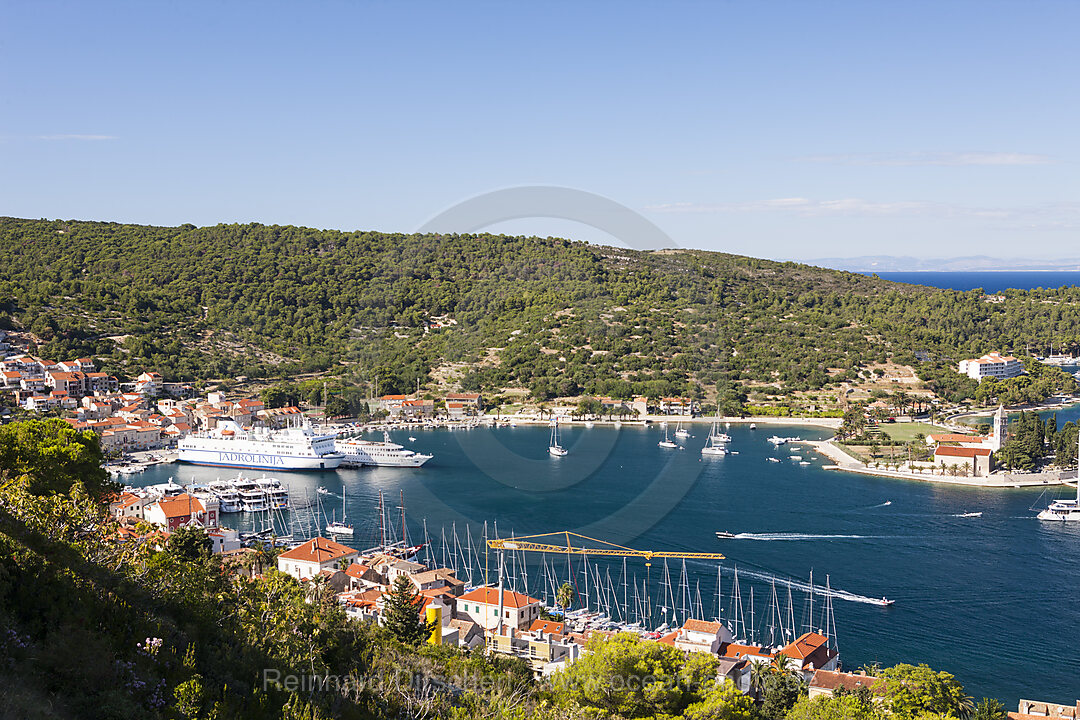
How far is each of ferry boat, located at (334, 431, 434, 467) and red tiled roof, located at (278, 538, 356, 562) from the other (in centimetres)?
962

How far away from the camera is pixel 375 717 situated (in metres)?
4.53

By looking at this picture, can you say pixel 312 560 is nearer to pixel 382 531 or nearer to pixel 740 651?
pixel 382 531

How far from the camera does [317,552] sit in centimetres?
1307

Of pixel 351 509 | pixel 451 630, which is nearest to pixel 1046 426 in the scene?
pixel 351 509

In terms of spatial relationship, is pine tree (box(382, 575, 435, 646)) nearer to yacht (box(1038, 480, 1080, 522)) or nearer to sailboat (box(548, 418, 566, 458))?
yacht (box(1038, 480, 1080, 522))

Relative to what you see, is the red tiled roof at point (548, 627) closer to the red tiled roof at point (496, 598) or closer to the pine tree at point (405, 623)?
the red tiled roof at point (496, 598)

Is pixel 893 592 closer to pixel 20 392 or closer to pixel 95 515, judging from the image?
pixel 95 515

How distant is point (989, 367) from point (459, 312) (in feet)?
69.8

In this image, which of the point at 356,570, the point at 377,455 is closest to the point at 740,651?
the point at 356,570

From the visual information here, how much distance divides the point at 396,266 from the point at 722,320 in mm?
15945

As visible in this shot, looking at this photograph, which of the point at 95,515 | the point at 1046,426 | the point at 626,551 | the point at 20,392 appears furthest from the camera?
the point at 20,392

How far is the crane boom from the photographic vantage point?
14336 mm

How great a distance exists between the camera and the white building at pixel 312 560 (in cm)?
1270

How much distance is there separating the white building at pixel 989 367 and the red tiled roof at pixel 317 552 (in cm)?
2908
